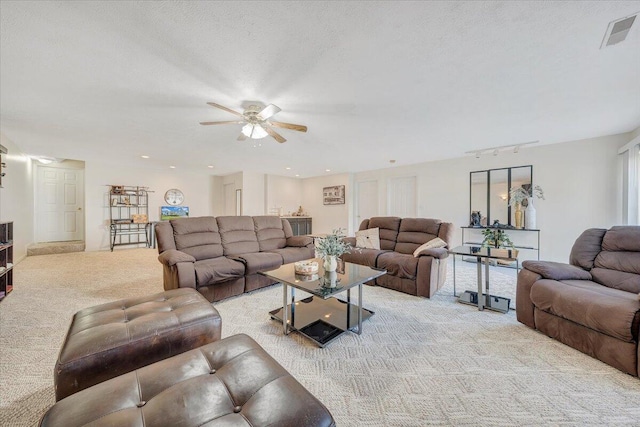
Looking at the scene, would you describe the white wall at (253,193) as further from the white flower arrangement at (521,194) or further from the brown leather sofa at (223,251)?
the white flower arrangement at (521,194)

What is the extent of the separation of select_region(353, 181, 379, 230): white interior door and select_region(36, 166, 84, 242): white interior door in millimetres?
7638

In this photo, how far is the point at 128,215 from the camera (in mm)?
6652

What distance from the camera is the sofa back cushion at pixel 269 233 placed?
401cm

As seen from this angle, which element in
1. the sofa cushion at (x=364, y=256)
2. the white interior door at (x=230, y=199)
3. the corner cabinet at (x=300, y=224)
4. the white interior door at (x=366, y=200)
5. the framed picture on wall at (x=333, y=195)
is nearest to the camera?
the sofa cushion at (x=364, y=256)

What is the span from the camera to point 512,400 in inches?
56.9

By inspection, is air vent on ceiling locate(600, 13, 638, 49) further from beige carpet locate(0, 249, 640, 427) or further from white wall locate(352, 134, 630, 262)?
white wall locate(352, 134, 630, 262)

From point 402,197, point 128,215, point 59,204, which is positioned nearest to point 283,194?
point 402,197

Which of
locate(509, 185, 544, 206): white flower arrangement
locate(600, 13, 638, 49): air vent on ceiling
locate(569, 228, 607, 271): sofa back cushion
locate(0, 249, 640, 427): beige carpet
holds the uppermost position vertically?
locate(600, 13, 638, 49): air vent on ceiling

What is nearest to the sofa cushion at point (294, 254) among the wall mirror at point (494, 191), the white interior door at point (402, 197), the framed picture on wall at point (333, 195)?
the white interior door at point (402, 197)

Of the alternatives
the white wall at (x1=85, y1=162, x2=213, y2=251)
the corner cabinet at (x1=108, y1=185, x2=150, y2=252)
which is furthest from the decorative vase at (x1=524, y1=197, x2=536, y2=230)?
the corner cabinet at (x1=108, y1=185, x2=150, y2=252)

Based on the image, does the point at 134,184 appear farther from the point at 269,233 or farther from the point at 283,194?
the point at 269,233

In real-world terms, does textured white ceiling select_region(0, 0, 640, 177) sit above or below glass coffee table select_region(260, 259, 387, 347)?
above

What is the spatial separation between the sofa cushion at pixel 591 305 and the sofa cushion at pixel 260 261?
2.82 meters

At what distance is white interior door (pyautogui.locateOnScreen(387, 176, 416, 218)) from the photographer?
624 centimetres
